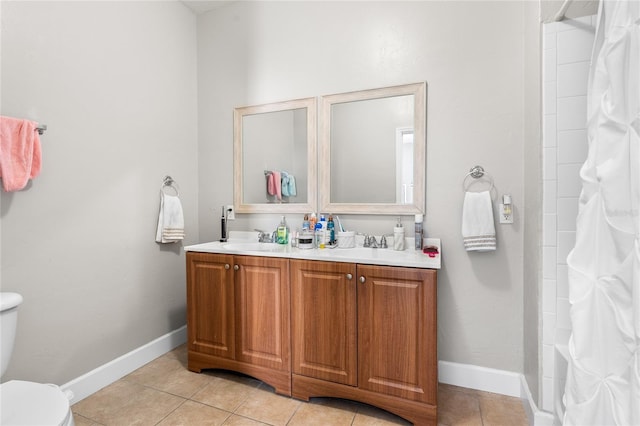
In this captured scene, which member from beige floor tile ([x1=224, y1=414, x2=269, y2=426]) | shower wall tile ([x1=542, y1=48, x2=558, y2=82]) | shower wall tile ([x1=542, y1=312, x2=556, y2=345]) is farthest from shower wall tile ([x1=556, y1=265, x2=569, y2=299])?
beige floor tile ([x1=224, y1=414, x2=269, y2=426])

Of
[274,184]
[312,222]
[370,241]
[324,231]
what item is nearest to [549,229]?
[370,241]

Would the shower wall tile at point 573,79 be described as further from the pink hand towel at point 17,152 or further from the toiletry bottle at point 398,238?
the pink hand towel at point 17,152

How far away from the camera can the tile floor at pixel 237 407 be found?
61.3 inches

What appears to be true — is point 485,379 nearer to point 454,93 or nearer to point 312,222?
point 312,222

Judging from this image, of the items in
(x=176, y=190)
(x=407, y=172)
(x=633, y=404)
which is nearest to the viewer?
(x=633, y=404)

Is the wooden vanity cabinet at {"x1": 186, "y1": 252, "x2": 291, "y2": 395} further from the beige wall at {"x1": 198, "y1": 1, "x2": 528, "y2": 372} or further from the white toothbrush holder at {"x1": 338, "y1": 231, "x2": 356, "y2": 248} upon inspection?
the beige wall at {"x1": 198, "y1": 1, "x2": 528, "y2": 372}

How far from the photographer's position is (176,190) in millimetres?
2398

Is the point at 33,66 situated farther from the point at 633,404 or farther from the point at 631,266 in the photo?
the point at 633,404

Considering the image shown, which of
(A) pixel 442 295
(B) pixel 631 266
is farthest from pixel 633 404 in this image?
(A) pixel 442 295

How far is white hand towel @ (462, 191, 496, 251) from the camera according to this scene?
1728 mm

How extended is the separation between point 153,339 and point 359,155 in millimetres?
1986

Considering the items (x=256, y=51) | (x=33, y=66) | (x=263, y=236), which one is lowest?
(x=263, y=236)

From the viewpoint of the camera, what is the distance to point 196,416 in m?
1.59

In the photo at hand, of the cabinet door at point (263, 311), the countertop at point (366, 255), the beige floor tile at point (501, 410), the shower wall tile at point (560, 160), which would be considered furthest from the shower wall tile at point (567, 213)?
the cabinet door at point (263, 311)
